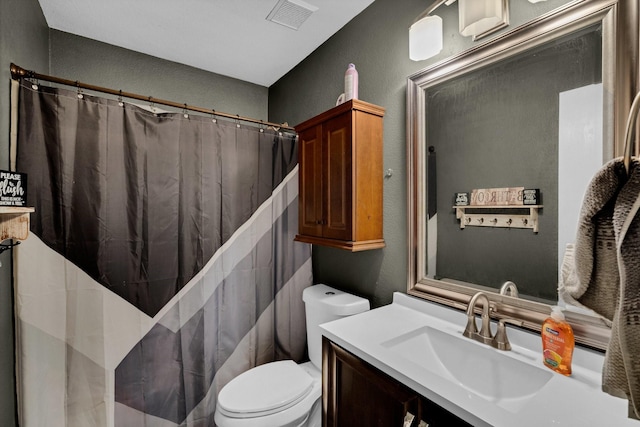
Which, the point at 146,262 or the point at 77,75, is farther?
the point at 77,75

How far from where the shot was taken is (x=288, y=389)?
4.87 ft

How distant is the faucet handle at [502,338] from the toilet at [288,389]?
677mm

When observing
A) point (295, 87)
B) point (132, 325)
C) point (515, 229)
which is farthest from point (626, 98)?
point (132, 325)

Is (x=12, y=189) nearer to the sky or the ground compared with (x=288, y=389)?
nearer to the sky

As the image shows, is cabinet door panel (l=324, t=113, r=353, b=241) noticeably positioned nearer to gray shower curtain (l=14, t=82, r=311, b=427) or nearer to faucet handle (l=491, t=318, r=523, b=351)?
gray shower curtain (l=14, t=82, r=311, b=427)

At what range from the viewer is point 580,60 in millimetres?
930

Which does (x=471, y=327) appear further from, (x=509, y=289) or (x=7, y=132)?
(x=7, y=132)

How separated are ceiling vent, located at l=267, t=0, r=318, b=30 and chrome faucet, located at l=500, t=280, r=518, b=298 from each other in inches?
64.7

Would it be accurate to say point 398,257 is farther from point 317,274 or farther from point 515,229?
point 317,274

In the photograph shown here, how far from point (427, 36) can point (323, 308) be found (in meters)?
1.38

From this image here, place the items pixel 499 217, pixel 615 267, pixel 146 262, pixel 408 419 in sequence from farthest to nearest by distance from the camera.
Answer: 1. pixel 146 262
2. pixel 499 217
3. pixel 408 419
4. pixel 615 267

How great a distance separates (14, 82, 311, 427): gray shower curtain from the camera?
1.36 m

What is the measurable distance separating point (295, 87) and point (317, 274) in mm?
1407

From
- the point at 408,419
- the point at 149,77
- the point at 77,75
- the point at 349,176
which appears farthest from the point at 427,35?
the point at 77,75
